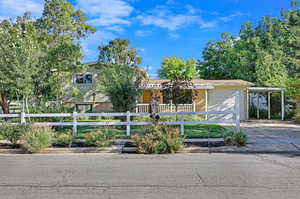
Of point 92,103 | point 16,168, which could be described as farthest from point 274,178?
point 92,103

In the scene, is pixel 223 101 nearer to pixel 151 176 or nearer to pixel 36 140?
pixel 36 140

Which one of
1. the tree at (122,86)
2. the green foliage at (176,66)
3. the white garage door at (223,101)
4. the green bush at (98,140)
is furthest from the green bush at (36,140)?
the green foliage at (176,66)

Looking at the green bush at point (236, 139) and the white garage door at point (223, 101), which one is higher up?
the white garage door at point (223, 101)

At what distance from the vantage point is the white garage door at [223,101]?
2044 cm

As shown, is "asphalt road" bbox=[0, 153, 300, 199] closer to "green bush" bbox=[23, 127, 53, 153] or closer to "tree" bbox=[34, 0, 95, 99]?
"green bush" bbox=[23, 127, 53, 153]

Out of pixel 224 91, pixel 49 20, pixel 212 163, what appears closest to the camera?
pixel 212 163

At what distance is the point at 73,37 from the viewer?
80.2ft

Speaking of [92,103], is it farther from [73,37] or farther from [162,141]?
[162,141]

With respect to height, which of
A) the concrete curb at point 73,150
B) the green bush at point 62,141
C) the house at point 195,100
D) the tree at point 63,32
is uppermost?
the tree at point 63,32

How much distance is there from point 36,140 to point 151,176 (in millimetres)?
5161

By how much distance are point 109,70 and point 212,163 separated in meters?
8.03

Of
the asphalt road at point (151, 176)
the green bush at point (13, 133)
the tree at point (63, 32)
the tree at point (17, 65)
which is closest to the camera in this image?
the asphalt road at point (151, 176)

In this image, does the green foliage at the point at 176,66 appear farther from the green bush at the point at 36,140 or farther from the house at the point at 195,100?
the green bush at the point at 36,140

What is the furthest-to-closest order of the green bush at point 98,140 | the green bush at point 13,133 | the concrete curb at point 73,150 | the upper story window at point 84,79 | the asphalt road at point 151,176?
the upper story window at point 84,79, the green bush at point 13,133, the green bush at point 98,140, the concrete curb at point 73,150, the asphalt road at point 151,176
